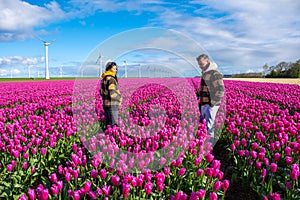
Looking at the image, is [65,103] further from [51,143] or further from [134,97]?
[51,143]

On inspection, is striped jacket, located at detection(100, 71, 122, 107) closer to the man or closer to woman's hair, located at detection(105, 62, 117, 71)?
woman's hair, located at detection(105, 62, 117, 71)

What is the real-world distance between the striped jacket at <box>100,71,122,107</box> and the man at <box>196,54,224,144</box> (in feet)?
6.79

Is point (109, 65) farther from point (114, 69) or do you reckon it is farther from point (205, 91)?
point (205, 91)

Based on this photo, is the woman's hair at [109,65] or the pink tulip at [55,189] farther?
the woman's hair at [109,65]

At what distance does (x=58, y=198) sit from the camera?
11.4ft

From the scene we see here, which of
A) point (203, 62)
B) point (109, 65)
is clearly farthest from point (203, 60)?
point (109, 65)

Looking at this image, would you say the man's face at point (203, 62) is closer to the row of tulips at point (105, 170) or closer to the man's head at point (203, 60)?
the man's head at point (203, 60)

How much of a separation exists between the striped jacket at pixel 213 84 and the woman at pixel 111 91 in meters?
2.13

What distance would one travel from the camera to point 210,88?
21.2 ft

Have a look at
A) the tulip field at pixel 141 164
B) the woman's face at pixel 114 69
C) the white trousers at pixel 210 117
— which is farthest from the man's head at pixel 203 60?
the woman's face at pixel 114 69

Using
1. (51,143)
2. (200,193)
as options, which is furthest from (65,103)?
(200,193)

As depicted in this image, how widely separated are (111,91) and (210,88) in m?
2.36

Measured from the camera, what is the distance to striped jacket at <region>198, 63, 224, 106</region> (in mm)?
6324

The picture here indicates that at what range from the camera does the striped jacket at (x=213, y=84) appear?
6324mm
